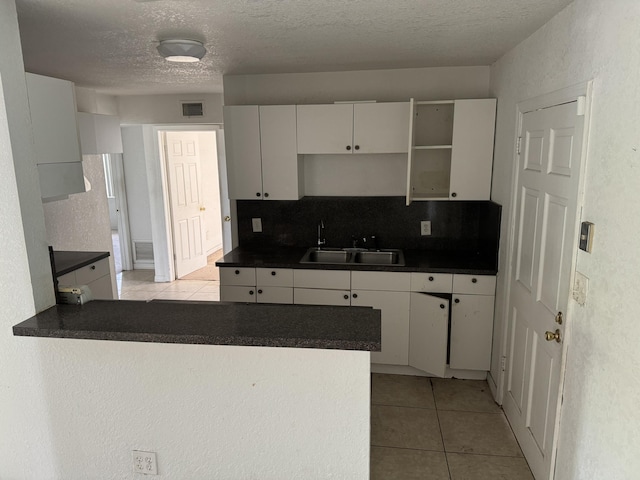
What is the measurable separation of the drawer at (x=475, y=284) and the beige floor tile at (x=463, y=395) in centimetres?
70

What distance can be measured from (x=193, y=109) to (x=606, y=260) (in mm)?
4515

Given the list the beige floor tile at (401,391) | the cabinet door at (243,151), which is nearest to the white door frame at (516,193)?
the beige floor tile at (401,391)

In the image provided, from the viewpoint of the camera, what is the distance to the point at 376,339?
156cm

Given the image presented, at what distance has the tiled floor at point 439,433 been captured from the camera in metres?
2.40

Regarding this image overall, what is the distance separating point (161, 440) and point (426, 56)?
2.73m

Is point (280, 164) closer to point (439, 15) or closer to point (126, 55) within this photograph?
point (126, 55)

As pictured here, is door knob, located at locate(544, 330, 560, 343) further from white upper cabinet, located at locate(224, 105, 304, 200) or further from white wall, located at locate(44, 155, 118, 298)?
white wall, located at locate(44, 155, 118, 298)

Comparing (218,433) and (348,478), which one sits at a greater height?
(218,433)

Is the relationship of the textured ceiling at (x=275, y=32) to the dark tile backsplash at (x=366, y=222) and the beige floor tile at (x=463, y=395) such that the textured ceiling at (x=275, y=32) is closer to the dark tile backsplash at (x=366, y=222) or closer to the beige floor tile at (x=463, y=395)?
the dark tile backsplash at (x=366, y=222)

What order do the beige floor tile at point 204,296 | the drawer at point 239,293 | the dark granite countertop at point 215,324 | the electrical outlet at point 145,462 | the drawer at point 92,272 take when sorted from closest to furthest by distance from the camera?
1. the dark granite countertop at point 215,324
2. the electrical outlet at point 145,462
3. the drawer at point 92,272
4. the drawer at point 239,293
5. the beige floor tile at point 204,296

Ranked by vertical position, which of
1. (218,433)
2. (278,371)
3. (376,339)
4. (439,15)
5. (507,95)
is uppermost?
(439,15)

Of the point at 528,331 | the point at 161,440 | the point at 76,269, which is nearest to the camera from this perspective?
the point at 161,440

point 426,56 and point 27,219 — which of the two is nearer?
point 27,219

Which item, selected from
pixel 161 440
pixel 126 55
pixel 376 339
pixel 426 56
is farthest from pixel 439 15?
pixel 161 440
